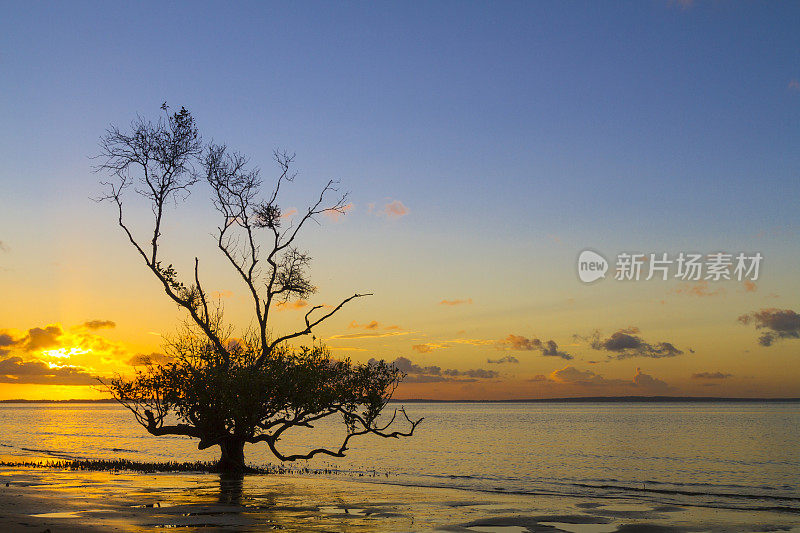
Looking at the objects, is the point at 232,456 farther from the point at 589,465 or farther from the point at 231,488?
the point at 589,465

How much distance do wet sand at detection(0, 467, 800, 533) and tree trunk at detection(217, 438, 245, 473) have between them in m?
3.66

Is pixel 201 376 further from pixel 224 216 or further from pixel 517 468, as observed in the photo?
pixel 517 468

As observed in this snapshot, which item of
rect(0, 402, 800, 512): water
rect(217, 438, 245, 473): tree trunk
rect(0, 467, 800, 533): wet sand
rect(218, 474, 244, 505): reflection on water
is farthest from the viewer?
rect(0, 402, 800, 512): water

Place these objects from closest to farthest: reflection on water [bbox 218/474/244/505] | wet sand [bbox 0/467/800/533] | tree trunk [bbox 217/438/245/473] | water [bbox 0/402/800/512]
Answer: wet sand [bbox 0/467/800/533] → reflection on water [bbox 218/474/244/505] → tree trunk [bbox 217/438/245/473] → water [bbox 0/402/800/512]

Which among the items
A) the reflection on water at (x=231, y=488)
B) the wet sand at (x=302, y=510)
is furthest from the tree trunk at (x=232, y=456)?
the wet sand at (x=302, y=510)

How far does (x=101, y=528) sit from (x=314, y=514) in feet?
24.1

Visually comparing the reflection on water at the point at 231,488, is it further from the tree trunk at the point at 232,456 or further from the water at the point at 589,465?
the water at the point at 589,465

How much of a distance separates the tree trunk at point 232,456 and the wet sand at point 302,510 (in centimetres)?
366

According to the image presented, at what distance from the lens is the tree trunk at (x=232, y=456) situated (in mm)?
40500

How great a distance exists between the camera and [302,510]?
25.2 m

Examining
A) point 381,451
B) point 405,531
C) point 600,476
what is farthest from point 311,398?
point 381,451

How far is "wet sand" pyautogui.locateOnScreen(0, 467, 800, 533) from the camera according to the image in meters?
21.1

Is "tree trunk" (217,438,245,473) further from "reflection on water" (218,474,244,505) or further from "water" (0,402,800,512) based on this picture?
"water" (0,402,800,512)

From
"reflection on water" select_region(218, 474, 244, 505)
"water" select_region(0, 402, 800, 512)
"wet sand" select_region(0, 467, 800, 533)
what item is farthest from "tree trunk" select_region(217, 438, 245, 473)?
"water" select_region(0, 402, 800, 512)
